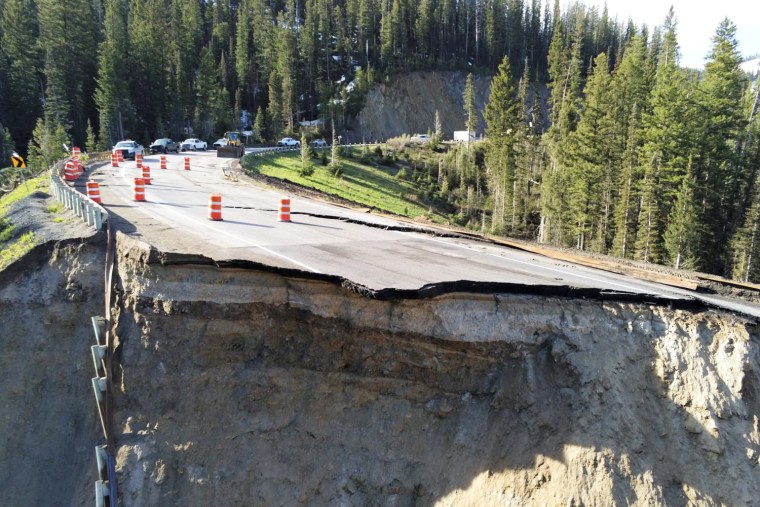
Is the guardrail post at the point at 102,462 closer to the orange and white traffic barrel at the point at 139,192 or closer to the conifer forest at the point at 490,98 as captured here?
the orange and white traffic barrel at the point at 139,192

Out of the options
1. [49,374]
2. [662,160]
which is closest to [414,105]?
[662,160]

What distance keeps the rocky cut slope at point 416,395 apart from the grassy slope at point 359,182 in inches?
944

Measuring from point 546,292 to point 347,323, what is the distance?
3.80 metres

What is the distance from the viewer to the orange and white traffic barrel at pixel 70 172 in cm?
2459

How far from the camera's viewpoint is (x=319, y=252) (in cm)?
1236

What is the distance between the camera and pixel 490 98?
52.2m

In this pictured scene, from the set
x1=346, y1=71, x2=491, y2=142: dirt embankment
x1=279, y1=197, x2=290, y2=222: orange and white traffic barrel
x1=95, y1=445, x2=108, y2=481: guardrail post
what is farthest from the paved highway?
x1=346, y1=71, x2=491, y2=142: dirt embankment

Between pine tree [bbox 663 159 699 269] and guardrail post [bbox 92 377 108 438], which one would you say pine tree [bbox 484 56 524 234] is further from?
guardrail post [bbox 92 377 108 438]

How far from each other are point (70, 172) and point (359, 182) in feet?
81.1

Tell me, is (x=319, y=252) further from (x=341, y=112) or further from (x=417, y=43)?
(x=417, y=43)

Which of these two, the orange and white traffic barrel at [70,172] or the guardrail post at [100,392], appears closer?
the guardrail post at [100,392]

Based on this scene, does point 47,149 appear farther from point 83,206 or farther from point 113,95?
point 83,206

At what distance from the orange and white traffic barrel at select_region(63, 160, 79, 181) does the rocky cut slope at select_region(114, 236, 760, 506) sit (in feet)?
55.4

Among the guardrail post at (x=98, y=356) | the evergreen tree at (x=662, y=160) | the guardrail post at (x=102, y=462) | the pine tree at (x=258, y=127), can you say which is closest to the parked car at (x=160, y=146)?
the pine tree at (x=258, y=127)
